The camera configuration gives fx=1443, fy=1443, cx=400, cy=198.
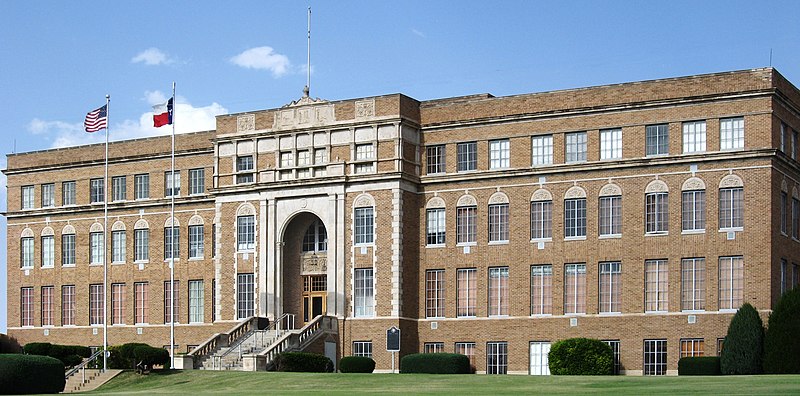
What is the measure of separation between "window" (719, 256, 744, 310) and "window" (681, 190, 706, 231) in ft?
5.97

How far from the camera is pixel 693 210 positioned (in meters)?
62.2

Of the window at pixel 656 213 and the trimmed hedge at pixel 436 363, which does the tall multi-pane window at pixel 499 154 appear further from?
the trimmed hedge at pixel 436 363

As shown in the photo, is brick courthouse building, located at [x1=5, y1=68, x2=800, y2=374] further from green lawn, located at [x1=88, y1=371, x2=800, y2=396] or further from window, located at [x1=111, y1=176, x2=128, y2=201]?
green lawn, located at [x1=88, y1=371, x2=800, y2=396]

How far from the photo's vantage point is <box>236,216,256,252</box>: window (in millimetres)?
71625

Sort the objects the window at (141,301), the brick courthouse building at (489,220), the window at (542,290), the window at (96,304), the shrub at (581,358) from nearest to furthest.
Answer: the brick courthouse building at (489,220)
the shrub at (581,358)
the window at (542,290)
the window at (141,301)
the window at (96,304)

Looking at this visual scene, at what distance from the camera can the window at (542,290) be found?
65431 mm

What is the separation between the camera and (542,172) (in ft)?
216

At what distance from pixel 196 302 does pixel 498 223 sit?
19.0 metres

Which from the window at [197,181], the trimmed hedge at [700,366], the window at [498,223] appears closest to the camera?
the trimmed hedge at [700,366]

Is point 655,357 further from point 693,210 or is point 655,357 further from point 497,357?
point 497,357

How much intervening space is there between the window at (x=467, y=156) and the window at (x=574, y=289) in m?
6.77

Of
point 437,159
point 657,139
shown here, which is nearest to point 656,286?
point 657,139

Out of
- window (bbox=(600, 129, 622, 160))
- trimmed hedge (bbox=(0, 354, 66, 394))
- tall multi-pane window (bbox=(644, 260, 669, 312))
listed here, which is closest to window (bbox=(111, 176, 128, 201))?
trimmed hedge (bbox=(0, 354, 66, 394))

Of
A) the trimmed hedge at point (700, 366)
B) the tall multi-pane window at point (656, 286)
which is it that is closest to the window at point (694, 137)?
the tall multi-pane window at point (656, 286)
